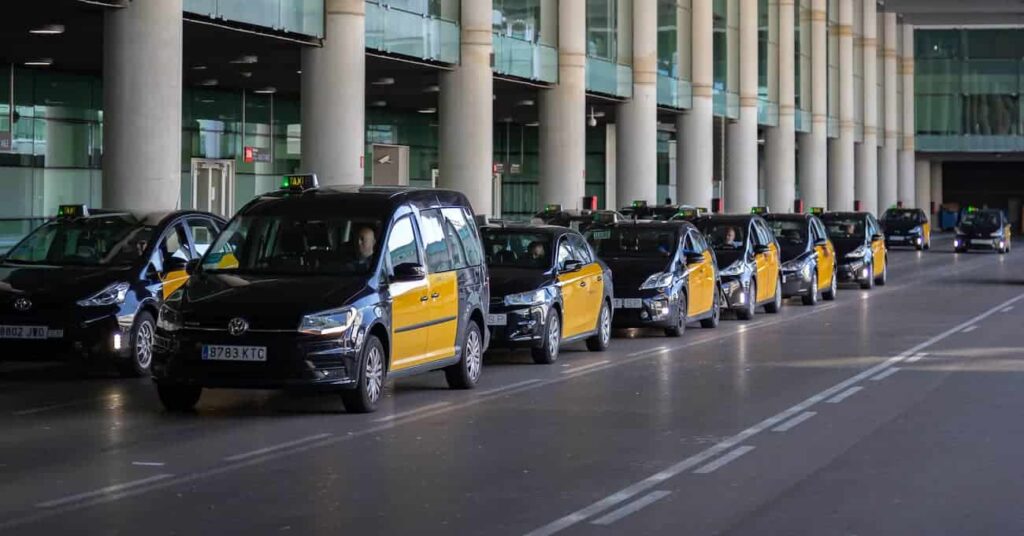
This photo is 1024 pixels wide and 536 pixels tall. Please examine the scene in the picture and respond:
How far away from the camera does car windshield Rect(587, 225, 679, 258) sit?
23.4m

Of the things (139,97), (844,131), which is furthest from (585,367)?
(844,131)

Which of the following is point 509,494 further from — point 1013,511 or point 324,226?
point 324,226

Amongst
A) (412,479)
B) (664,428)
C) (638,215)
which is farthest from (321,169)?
(412,479)

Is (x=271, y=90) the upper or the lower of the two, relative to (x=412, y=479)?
upper

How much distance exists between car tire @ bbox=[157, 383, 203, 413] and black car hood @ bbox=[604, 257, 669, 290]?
913 cm

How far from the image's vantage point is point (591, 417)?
13.8 meters

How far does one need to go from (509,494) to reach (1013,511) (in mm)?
2694

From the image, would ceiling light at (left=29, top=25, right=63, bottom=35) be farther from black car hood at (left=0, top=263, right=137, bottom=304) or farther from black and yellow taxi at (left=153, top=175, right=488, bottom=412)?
black and yellow taxi at (left=153, top=175, right=488, bottom=412)

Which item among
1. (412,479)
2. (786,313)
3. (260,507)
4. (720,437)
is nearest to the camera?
(260,507)

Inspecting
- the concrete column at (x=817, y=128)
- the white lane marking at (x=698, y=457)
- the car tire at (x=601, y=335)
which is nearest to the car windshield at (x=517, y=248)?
the car tire at (x=601, y=335)

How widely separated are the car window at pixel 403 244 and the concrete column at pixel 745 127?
149 ft

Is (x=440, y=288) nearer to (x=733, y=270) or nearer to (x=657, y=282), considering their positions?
(x=657, y=282)

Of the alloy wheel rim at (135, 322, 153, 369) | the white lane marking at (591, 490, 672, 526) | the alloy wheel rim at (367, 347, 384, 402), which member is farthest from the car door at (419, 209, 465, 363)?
the white lane marking at (591, 490, 672, 526)

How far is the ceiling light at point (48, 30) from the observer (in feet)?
98.8
